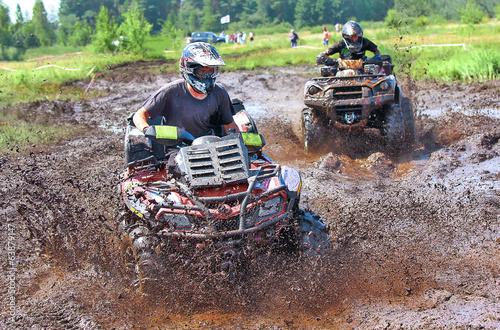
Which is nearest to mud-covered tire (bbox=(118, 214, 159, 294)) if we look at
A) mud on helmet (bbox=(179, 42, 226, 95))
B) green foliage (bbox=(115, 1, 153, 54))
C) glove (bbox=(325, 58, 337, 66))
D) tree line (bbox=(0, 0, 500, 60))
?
mud on helmet (bbox=(179, 42, 226, 95))

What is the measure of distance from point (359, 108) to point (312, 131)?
0.96m

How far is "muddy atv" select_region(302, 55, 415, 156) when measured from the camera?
895cm

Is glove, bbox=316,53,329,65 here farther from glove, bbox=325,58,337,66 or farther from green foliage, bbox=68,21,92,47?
green foliage, bbox=68,21,92,47

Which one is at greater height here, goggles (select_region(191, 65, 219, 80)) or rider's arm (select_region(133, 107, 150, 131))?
goggles (select_region(191, 65, 219, 80))

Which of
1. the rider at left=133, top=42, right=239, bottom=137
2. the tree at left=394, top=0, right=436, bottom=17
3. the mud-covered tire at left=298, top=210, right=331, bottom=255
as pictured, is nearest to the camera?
the mud-covered tire at left=298, top=210, right=331, bottom=255

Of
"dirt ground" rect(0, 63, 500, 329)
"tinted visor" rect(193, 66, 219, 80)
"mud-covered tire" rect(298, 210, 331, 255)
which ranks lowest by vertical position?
"dirt ground" rect(0, 63, 500, 329)

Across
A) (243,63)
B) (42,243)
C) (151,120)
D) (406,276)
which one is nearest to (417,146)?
(406,276)

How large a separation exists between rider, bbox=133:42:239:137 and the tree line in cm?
2600

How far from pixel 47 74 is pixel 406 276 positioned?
20126 mm

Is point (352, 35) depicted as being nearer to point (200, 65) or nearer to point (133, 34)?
point (200, 65)

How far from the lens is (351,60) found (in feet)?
32.8

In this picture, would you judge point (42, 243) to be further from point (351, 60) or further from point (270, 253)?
point (351, 60)

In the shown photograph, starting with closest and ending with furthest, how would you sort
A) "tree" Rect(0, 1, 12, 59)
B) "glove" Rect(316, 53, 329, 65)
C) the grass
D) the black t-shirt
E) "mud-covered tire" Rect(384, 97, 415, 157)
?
1. "mud-covered tire" Rect(384, 97, 415, 157)
2. the black t-shirt
3. "glove" Rect(316, 53, 329, 65)
4. the grass
5. "tree" Rect(0, 1, 12, 59)

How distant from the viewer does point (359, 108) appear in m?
9.00
